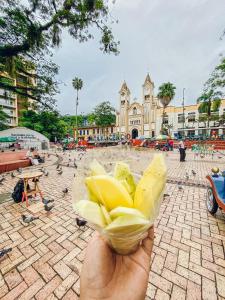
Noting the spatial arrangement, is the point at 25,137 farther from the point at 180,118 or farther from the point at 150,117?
the point at 180,118

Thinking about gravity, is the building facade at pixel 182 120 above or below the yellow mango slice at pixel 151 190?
above

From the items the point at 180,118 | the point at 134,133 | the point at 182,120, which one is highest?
the point at 180,118

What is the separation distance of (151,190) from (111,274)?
0.64m

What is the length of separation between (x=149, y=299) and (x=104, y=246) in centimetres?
162

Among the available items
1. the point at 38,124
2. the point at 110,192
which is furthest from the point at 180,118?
the point at 110,192

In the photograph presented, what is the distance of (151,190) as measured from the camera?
0.66 m

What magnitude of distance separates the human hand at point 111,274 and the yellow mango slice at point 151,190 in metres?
0.44

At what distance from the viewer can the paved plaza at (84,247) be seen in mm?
1849

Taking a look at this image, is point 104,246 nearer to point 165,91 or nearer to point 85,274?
point 85,274

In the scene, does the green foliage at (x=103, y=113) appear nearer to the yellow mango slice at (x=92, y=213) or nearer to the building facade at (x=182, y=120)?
the building facade at (x=182, y=120)

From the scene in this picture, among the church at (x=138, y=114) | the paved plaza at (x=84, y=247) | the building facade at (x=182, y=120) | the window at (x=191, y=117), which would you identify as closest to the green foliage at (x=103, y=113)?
the church at (x=138, y=114)

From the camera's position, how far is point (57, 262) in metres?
2.37

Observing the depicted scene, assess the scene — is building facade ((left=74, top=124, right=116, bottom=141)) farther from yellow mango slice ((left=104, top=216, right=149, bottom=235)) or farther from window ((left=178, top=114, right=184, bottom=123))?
yellow mango slice ((left=104, top=216, right=149, bottom=235))

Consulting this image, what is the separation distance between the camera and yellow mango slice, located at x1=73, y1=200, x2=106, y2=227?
1.96 feet
